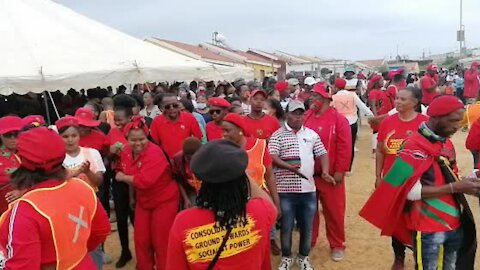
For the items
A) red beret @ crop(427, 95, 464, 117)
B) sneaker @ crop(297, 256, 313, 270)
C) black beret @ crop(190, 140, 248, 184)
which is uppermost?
red beret @ crop(427, 95, 464, 117)

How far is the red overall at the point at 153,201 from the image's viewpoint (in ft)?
13.6

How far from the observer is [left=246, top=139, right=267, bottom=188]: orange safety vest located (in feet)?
13.6

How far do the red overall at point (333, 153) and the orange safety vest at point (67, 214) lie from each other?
3.16 meters

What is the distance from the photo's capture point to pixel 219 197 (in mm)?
2043

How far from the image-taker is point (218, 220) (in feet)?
6.72

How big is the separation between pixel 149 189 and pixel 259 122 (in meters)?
1.66

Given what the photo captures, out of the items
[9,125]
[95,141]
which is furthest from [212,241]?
[95,141]

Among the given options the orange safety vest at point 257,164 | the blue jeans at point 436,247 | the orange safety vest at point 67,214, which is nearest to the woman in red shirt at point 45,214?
the orange safety vest at point 67,214

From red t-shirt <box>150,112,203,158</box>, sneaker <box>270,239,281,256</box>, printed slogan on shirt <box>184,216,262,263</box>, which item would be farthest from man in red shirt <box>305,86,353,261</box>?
printed slogan on shirt <box>184,216,262,263</box>

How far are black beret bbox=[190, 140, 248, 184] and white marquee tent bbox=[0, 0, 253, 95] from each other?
5.18m

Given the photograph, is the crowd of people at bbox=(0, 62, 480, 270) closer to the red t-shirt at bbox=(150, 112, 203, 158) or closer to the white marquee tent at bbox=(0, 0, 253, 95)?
the red t-shirt at bbox=(150, 112, 203, 158)

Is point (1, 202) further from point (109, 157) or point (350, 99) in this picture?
point (350, 99)

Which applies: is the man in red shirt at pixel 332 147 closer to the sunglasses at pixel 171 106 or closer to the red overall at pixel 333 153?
the red overall at pixel 333 153

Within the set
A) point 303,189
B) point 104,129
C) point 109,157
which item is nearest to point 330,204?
point 303,189
